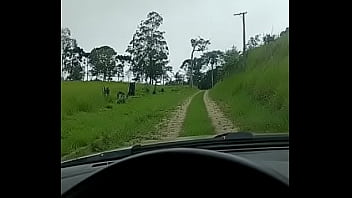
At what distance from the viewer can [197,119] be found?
346 centimetres

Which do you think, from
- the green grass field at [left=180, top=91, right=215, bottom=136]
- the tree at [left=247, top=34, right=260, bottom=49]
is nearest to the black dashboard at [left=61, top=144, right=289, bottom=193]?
the tree at [left=247, top=34, right=260, bottom=49]

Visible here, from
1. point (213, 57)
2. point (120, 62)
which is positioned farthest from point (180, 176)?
point (213, 57)

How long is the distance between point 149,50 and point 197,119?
64 cm

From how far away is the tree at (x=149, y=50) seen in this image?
9.55 feet

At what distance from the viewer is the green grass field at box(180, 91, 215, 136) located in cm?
321

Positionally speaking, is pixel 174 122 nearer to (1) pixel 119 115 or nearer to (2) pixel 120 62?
(1) pixel 119 115

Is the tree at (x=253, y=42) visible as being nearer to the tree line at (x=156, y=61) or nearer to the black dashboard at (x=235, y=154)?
the tree line at (x=156, y=61)

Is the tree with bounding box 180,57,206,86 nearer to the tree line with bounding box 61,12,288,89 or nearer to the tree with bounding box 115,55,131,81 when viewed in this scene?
the tree line with bounding box 61,12,288,89

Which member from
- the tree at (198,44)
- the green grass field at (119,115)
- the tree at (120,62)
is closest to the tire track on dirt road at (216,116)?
the green grass field at (119,115)
